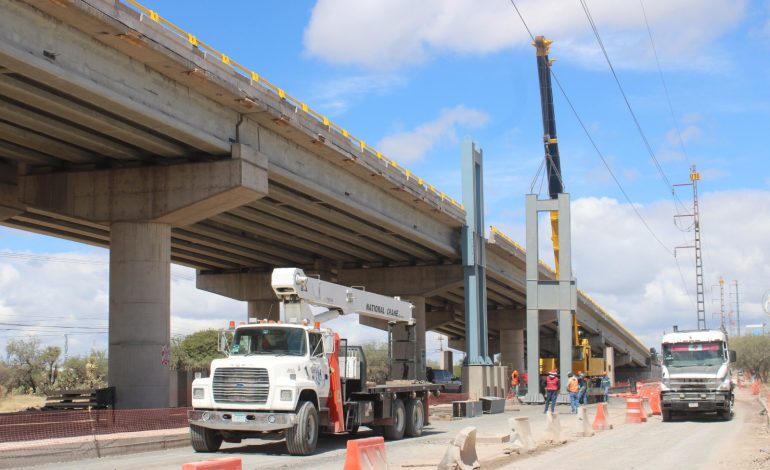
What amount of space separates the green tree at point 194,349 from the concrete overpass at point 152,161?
5911 cm

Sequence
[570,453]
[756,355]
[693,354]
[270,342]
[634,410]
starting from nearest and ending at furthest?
[570,453]
[270,342]
[634,410]
[693,354]
[756,355]

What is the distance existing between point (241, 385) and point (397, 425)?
18.8 feet

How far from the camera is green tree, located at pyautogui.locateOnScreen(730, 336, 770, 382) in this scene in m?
99.8

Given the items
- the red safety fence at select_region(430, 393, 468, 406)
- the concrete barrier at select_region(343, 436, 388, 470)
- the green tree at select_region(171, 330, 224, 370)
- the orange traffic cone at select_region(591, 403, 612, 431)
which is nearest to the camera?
the concrete barrier at select_region(343, 436, 388, 470)

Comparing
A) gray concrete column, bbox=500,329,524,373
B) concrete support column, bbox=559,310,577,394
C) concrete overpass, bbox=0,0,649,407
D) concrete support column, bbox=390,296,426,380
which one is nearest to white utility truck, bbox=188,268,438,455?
concrete support column, bbox=390,296,426,380

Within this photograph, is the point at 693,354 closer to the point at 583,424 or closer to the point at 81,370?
the point at 583,424

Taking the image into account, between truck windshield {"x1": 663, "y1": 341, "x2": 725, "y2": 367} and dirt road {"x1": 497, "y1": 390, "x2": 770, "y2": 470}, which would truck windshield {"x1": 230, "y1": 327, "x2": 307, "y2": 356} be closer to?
dirt road {"x1": 497, "y1": 390, "x2": 770, "y2": 470}

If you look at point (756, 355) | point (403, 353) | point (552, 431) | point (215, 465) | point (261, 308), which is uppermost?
point (261, 308)

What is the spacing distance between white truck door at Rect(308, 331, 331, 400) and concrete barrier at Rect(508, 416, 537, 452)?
3.80 metres

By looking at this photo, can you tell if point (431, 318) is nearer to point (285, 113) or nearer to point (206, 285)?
point (206, 285)

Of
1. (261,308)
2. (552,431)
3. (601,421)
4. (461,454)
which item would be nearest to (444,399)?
(601,421)

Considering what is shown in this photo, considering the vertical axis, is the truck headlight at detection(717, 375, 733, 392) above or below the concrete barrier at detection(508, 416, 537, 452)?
above

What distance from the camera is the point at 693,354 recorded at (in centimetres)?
2947

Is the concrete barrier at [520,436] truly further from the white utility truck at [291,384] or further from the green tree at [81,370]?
the green tree at [81,370]
